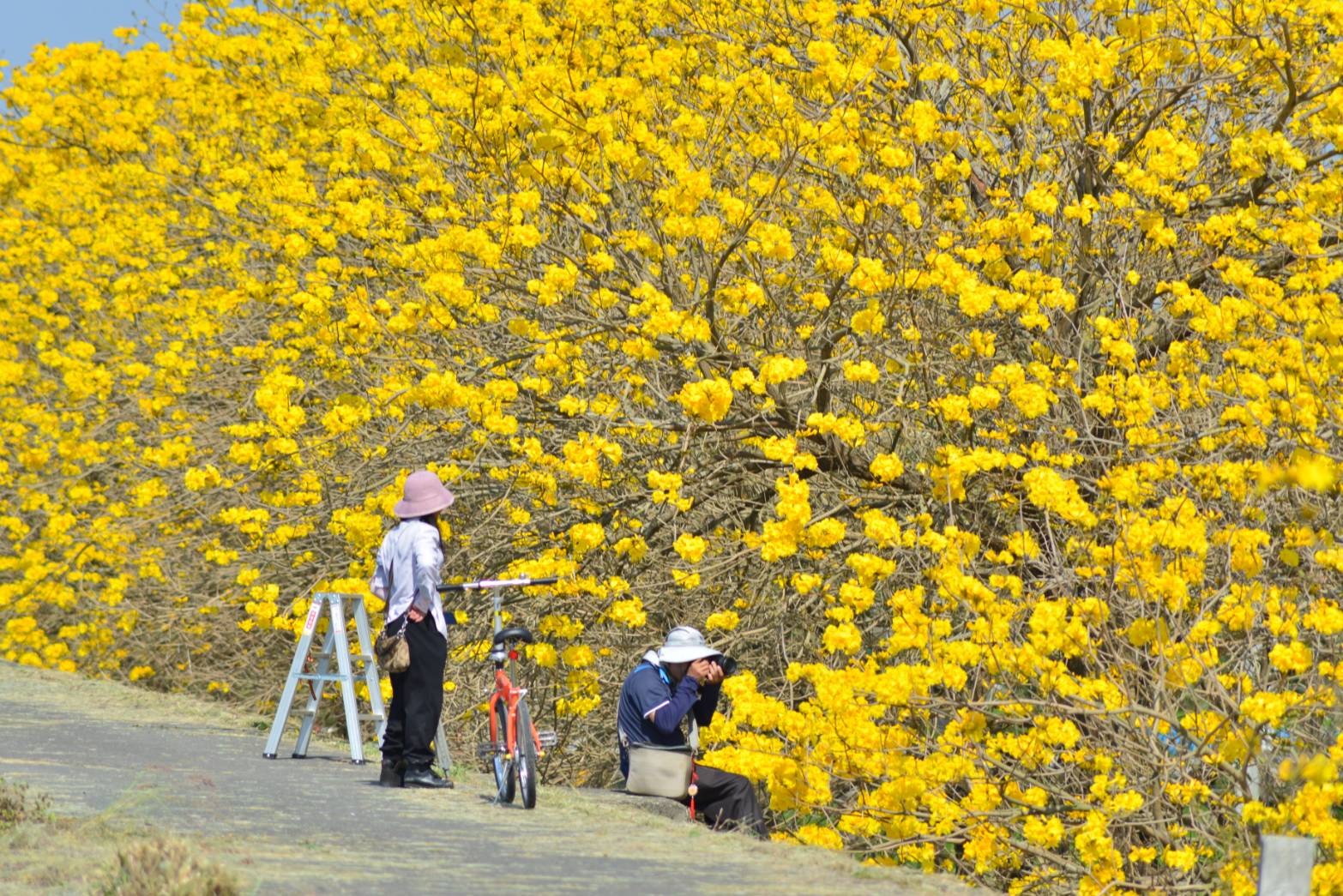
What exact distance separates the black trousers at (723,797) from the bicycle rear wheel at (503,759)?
115cm

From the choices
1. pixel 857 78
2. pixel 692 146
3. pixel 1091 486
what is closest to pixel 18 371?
pixel 692 146

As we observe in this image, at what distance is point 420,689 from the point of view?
322 inches

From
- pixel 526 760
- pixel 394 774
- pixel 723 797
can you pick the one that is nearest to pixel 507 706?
pixel 526 760

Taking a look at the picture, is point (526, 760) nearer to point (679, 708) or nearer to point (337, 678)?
point (679, 708)

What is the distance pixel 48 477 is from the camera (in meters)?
19.3

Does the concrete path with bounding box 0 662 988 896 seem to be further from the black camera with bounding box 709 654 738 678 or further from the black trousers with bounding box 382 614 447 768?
the black camera with bounding box 709 654 738 678

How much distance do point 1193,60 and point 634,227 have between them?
133 inches

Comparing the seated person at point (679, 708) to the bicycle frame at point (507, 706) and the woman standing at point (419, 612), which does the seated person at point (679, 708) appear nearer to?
the bicycle frame at point (507, 706)

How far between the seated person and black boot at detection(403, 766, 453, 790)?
90 centimetres

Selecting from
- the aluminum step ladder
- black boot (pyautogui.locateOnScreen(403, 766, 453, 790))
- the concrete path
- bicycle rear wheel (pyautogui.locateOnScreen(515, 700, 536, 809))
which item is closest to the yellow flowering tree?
the aluminum step ladder

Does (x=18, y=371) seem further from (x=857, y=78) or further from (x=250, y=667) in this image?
(x=857, y=78)

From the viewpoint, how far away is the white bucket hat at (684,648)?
8664 mm

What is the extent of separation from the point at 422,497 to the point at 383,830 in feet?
6.22

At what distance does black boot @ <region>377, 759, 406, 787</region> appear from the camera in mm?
8359
